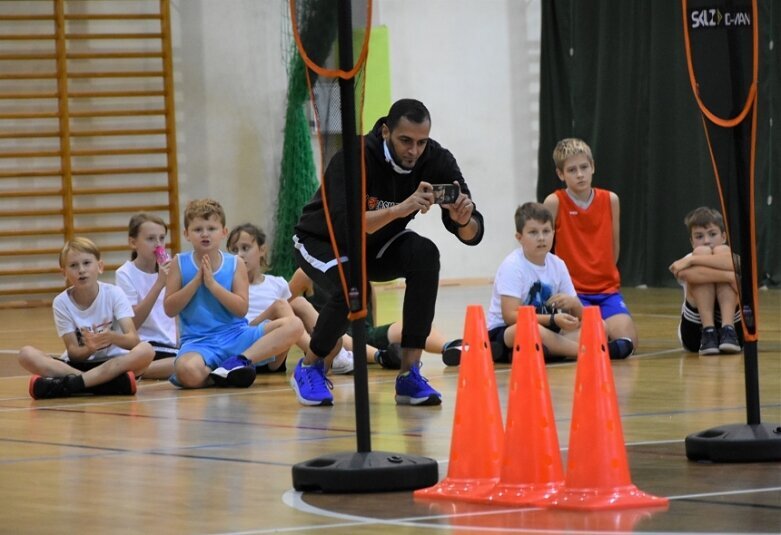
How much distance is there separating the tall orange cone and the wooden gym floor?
9cm

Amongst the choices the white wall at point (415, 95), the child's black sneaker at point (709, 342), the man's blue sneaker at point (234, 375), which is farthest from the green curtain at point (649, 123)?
the man's blue sneaker at point (234, 375)

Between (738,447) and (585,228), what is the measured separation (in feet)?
12.3

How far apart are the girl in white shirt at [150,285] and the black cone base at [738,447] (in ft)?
11.4

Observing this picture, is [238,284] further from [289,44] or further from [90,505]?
[289,44]

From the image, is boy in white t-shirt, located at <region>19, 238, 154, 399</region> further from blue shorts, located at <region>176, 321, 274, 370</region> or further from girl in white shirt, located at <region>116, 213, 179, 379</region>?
girl in white shirt, located at <region>116, 213, 179, 379</region>

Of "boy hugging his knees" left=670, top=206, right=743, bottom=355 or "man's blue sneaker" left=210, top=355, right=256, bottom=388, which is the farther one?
"boy hugging his knees" left=670, top=206, right=743, bottom=355

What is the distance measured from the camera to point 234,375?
586 cm

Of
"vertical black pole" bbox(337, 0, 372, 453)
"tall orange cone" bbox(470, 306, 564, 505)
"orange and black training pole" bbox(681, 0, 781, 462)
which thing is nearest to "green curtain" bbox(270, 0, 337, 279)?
"orange and black training pole" bbox(681, 0, 781, 462)

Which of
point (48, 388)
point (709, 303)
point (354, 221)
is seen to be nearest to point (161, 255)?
point (48, 388)

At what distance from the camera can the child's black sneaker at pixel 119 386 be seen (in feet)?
18.8

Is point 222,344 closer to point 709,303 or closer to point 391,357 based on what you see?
point 391,357

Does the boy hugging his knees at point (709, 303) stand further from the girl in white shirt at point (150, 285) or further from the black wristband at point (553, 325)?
the girl in white shirt at point (150, 285)

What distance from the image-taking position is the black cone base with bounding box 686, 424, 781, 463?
340cm

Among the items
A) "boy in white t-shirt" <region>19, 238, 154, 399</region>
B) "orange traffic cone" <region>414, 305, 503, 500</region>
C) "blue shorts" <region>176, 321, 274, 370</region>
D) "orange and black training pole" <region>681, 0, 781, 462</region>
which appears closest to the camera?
"orange traffic cone" <region>414, 305, 503, 500</region>
